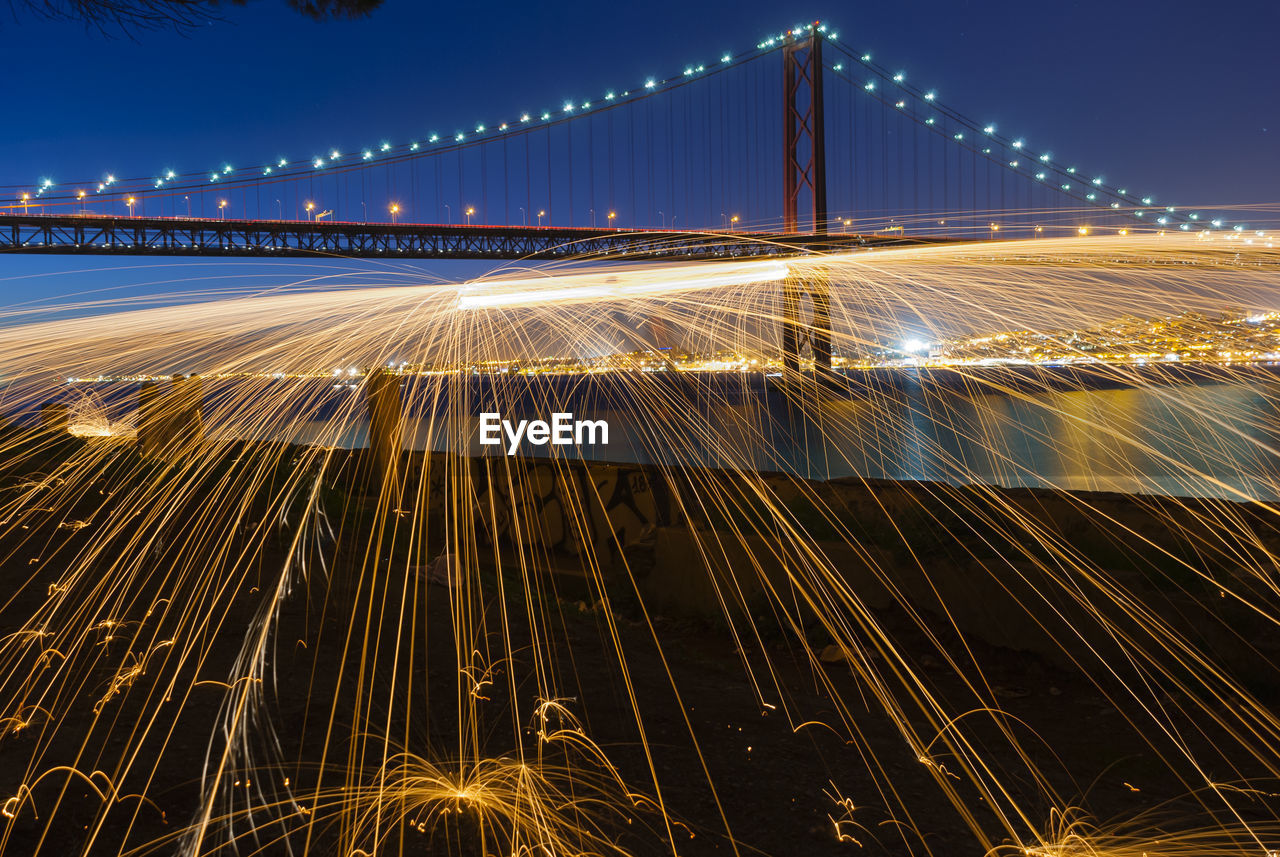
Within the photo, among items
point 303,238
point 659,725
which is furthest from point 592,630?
point 303,238

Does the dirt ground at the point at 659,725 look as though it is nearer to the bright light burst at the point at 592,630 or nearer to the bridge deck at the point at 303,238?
the bright light burst at the point at 592,630

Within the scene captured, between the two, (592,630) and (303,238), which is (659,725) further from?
(303,238)

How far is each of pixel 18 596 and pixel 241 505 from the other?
10.3 ft

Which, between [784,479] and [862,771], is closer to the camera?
[862,771]

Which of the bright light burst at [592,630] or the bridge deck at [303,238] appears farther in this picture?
the bridge deck at [303,238]

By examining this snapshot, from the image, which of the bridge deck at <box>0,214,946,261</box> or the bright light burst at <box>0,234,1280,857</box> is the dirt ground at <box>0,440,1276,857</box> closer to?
the bright light burst at <box>0,234,1280,857</box>

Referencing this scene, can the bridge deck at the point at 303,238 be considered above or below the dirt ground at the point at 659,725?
above

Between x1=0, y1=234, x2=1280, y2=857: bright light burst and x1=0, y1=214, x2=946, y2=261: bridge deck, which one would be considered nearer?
x1=0, y1=234, x2=1280, y2=857: bright light burst

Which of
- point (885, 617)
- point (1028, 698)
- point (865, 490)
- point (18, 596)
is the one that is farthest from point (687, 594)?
point (18, 596)

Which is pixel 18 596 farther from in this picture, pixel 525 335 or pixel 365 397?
pixel 365 397

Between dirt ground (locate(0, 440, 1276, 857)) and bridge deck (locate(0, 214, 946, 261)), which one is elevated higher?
bridge deck (locate(0, 214, 946, 261))

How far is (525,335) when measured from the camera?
621cm

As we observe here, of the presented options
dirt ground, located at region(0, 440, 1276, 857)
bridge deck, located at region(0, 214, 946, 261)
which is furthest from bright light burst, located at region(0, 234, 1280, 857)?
bridge deck, located at region(0, 214, 946, 261)

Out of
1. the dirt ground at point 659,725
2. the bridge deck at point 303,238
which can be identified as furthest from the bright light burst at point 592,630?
the bridge deck at point 303,238
